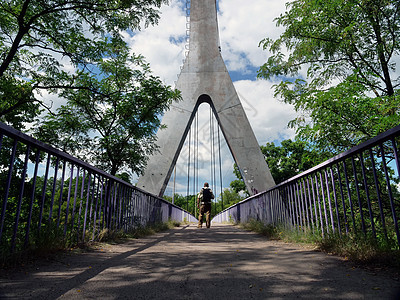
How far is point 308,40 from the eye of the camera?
6.21 metres

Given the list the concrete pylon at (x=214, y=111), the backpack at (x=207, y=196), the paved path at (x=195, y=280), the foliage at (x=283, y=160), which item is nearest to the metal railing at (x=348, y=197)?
the paved path at (x=195, y=280)

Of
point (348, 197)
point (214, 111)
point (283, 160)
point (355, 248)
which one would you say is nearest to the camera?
point (355, 248)

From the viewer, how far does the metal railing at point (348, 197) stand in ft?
7.00

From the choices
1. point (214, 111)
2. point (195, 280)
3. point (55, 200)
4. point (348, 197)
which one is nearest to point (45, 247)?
point (195, 280)

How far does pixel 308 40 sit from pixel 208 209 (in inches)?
251

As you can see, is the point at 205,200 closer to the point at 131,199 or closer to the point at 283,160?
the point at 131,199

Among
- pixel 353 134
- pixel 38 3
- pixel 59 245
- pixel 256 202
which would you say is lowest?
pixel 59 245

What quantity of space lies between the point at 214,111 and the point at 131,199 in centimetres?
1190

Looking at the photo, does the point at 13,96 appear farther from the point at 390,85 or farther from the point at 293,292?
the point at 390,85

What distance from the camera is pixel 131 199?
215 inches

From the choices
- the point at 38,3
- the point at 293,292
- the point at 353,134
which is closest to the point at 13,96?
the point at 38,3

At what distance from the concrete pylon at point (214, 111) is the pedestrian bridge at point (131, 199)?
7433mm

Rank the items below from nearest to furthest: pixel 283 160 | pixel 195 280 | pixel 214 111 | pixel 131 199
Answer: pixel 195 280 → pixel 131 199 → pixel 214 111 → pixel 283 160

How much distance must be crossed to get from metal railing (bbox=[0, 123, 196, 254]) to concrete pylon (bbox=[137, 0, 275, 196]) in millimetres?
7613
